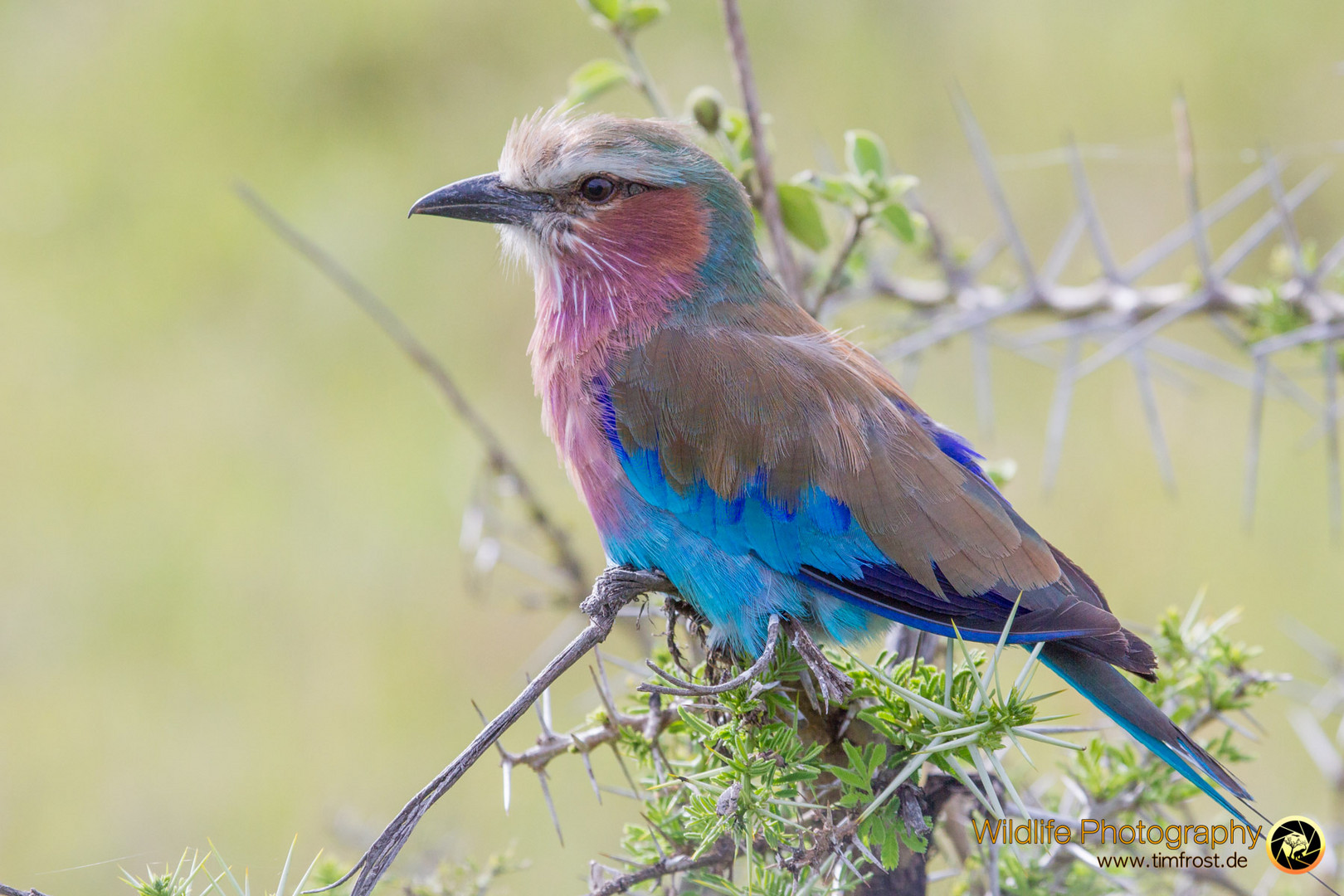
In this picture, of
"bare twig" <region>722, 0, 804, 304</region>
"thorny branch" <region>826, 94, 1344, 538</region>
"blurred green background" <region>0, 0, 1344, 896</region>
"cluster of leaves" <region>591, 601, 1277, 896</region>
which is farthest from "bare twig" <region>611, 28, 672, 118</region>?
"blurred green background" <region>0, 0, 1344, 896</region>

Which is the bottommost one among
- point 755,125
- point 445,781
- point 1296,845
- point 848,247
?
point 1296,845

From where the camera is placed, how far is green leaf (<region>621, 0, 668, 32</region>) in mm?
2271

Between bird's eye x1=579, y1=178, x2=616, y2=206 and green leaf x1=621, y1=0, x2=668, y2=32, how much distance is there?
330mm

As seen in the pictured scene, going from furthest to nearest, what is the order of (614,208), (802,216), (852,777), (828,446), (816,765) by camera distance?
(614,208) → (802,216) → (828,446) → (816,765) → (852,777)

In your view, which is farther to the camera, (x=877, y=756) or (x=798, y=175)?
(x=798, y=175)

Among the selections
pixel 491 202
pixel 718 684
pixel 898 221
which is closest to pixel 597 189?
pixel 491 202

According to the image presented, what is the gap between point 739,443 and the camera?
2.20 metres

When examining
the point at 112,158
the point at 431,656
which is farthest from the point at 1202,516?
the point at 112,158

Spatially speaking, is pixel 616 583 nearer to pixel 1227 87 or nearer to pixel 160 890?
pixel 160 890

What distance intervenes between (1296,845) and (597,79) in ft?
5.92

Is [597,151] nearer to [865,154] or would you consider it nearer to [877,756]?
[865,154]

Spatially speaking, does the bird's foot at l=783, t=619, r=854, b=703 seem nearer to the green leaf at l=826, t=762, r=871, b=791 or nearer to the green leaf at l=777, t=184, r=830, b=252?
the green leaf at l=826, t=762, r=871, b=791

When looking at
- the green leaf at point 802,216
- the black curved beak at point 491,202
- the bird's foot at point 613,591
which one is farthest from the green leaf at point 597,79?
the bird's foot at point 613,591

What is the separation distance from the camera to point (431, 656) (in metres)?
5.20
